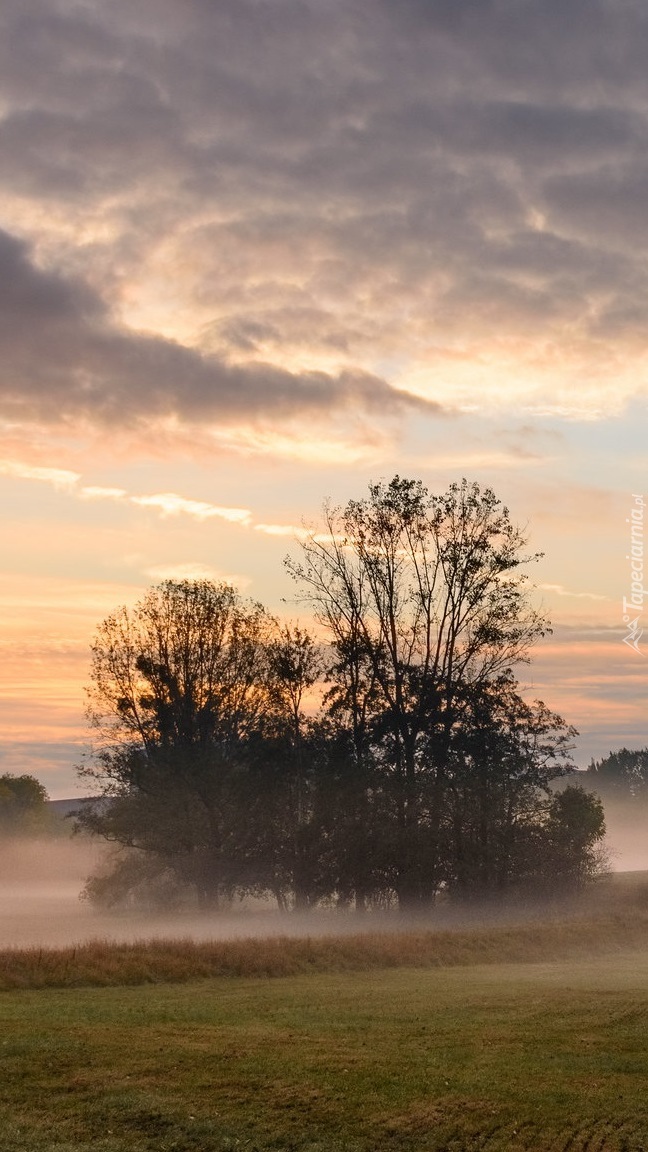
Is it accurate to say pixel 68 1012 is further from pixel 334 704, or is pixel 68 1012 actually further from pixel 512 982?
pixel 334 704

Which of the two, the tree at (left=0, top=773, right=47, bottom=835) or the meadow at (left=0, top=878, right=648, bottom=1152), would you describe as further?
the tree at (left=0, top=773, right=47, bottom=835)

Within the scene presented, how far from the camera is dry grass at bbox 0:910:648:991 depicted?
3102 centimetres

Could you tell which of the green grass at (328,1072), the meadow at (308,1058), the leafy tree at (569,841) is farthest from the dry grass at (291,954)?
the leafy tree at (569,841)

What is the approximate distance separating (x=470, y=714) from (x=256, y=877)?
639 inches

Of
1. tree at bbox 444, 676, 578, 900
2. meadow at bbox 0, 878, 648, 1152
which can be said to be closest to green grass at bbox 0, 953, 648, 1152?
meadow at bbox 0, 878, 648, 1152

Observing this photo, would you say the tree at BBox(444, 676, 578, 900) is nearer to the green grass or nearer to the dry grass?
the dry grass

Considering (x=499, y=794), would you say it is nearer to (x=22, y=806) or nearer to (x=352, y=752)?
(x=352, y=752)

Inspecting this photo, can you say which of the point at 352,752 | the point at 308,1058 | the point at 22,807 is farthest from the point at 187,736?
the point at 22,807

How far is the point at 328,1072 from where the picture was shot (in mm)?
19281

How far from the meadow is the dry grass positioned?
126 millimetres

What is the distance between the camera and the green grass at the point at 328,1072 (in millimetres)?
16578

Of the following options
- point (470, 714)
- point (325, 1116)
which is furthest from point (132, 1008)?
point (470, 714)

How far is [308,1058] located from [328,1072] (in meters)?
1.02

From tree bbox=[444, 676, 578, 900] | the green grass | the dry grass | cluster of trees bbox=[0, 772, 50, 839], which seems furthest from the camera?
cluster of trees bbox=[0, 772, 50, 839]
